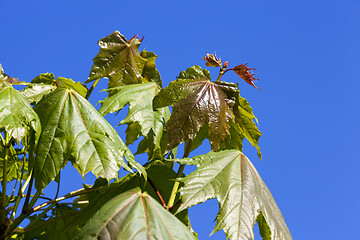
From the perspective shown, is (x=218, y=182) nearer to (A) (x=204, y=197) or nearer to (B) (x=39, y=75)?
(A) (x=204, y=197)

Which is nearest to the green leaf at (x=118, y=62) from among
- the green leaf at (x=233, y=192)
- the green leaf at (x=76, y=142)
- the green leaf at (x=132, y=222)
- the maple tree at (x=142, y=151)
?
the maple tree at (x=142, y=151)

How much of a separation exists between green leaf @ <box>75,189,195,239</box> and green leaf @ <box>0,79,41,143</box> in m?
0.41

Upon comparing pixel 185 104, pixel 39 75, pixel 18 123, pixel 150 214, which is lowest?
pixel 150 214

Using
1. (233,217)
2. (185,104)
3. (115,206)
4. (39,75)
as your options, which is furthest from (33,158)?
(39,75)

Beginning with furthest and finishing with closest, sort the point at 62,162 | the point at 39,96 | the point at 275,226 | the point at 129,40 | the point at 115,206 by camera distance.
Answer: the point at 129,40 → the point at 39,96 → the point at 275,226 → the point at 62,162 → the point at 115,206

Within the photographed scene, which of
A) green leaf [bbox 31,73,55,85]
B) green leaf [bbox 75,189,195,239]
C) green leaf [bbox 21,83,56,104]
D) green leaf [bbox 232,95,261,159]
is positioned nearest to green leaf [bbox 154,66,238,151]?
green leaf [bbox 232,95,261,159]

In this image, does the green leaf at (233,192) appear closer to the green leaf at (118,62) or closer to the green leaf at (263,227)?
the green leaf at (263,227)

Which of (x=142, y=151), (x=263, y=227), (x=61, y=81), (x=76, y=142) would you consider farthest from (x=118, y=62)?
(x=263, y=227)

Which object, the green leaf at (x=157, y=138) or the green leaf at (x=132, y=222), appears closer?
the green leaf at (x=132, y=222)

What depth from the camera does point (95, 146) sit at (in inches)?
67.0

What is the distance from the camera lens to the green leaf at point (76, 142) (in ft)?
5.41

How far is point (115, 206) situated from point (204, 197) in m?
0.31

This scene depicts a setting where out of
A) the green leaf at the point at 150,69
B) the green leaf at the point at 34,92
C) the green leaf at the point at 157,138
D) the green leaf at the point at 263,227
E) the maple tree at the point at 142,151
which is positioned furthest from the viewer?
the green leaf at the point at 150,69

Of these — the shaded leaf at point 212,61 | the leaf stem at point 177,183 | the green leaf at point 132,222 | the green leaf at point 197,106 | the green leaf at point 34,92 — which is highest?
the shaded leaf at point 212,61
